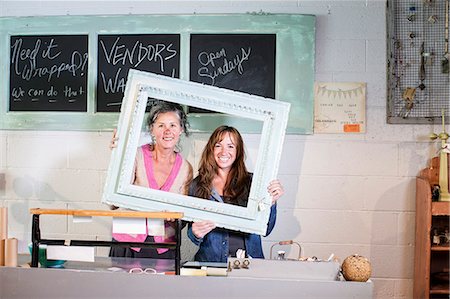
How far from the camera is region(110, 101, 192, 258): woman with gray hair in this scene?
3.02 m

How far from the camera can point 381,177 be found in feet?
11.5

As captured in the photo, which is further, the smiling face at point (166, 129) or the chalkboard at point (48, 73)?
the chalkboard at point (48, 73)

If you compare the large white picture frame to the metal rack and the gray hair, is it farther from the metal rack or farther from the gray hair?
the metal rack

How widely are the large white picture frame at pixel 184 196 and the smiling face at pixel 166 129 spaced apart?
9 cm

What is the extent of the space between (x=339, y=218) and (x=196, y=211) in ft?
3.20

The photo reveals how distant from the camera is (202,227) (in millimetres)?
2893

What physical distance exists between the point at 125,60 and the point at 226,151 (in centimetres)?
97

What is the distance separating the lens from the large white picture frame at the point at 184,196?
2893 millimetres

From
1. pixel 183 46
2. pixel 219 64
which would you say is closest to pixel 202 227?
pixel 219 64

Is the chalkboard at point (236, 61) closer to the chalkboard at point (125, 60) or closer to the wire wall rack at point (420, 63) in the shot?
the chalkboard at point (125, 60)

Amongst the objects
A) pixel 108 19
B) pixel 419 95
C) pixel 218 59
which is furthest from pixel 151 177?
pixel 419 95

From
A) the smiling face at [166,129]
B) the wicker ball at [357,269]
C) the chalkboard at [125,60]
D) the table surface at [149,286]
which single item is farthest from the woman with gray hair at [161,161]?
the wicker ball at [357,269]

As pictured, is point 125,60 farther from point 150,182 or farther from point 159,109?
point 150,182

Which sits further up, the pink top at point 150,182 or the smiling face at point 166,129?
the smiling face at point 166,129
